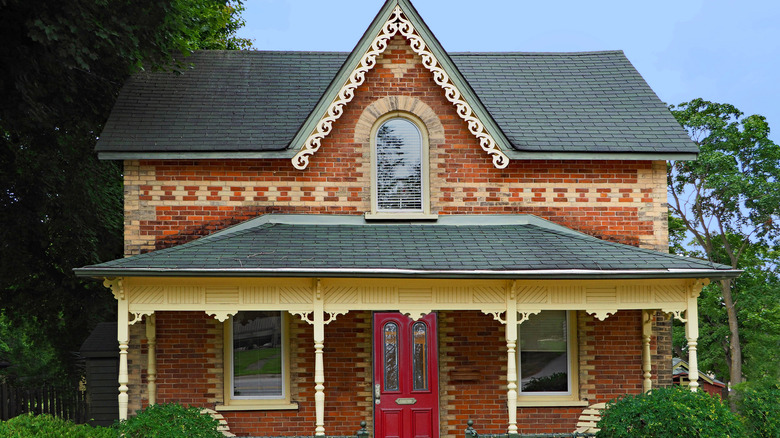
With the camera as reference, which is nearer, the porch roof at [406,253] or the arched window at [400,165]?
the porch roof at [406,253]

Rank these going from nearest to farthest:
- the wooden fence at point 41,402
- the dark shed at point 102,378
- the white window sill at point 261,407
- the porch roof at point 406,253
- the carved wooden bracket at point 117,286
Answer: the porch roof at point 406,253, the carved wooden bracket at point 117,286, the white window sill at point 261,407, the dark shed at point 102,378, the wooden fence at point 41,402

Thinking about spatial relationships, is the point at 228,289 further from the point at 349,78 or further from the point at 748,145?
the point at 748,145

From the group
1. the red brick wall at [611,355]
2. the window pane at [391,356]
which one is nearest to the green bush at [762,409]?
the red brick wall at [611,355]

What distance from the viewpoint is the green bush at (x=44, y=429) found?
37.0 feet

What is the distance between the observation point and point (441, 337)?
48.1ft

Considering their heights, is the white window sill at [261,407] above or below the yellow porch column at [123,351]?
below

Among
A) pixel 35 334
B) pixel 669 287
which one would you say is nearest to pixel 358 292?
pixel 669 287

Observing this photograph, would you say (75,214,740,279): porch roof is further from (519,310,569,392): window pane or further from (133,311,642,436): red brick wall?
(519,310,569,392): window pane

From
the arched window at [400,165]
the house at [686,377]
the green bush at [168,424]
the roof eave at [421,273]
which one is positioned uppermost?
the arched window at [400,165]

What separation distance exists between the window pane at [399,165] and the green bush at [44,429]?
20.3 ft

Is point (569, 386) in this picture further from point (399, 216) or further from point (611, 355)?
point (399, 216)

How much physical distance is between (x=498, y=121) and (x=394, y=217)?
3.03 meters

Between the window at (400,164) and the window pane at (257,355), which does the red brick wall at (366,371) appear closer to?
the window pane at (257,355)

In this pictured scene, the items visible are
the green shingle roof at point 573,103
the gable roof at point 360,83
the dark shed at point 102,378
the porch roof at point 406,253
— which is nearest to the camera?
the porch roof at point 406,253
